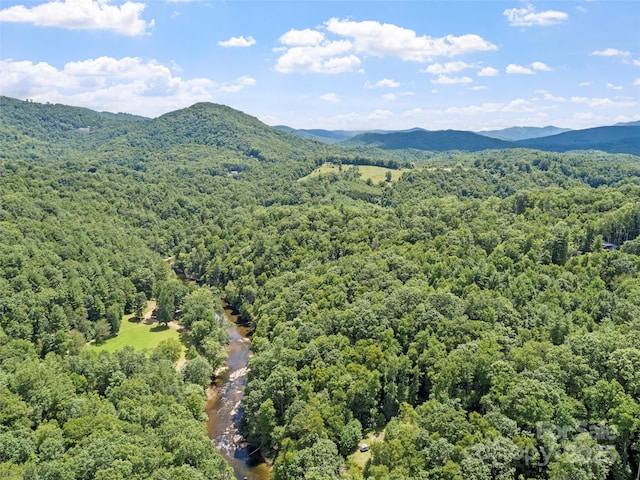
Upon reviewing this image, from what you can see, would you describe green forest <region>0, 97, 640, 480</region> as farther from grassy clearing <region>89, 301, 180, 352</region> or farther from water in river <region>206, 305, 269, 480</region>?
grassy clearing <region>89, 301, 180, 352</region>

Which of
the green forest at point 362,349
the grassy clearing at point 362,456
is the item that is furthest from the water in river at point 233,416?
the grassy clearing at point 362,456

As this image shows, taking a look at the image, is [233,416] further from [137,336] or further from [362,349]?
[137,336]

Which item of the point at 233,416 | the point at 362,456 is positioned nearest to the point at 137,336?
the point at 233,416

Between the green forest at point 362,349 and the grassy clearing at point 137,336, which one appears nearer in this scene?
the green forest at point 362,349

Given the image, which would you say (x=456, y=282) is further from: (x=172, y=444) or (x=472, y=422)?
(x=172, y=444)

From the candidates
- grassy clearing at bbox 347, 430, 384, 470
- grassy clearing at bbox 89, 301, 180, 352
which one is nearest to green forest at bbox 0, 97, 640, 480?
grassy clearing at bbox 347, 430, 384, 470

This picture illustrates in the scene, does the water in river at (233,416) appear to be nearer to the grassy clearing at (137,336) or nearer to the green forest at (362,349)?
the green forest at (362,349)
